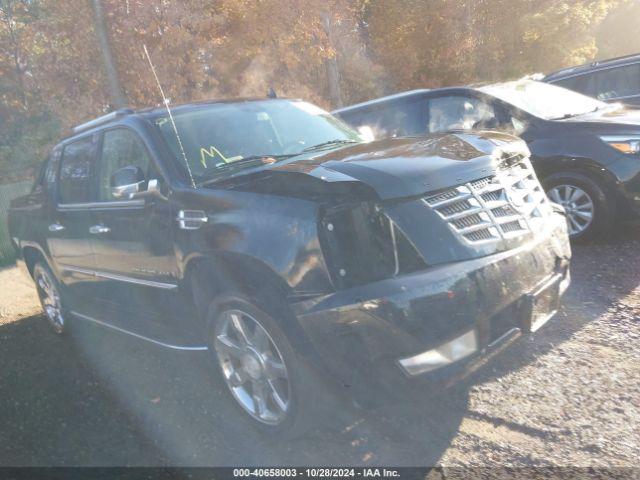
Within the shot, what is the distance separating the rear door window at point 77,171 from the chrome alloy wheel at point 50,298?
1.07m

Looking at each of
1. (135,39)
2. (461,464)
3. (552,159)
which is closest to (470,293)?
(461,464)

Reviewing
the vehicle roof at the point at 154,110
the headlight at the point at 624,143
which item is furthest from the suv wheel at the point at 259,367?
the headlight at the point at 624,143

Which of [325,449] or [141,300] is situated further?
[141,300]

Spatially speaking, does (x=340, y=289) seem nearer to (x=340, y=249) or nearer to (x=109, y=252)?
(x=340, y=249)

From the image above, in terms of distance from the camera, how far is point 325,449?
3049 mm

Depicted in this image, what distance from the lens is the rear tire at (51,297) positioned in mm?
5371

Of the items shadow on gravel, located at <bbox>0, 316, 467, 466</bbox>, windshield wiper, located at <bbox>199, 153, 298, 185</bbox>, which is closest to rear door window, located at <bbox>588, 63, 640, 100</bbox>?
windshield wiper, located at <bbox>199, 153, 298, 185</bbox>

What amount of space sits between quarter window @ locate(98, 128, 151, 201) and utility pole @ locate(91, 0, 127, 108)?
6.49 m

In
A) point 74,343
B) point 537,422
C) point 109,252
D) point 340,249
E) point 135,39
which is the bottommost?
point 74,343

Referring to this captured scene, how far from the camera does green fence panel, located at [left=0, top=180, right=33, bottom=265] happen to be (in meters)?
10.4

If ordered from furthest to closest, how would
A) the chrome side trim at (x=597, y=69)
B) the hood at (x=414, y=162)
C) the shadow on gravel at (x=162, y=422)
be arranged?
the chrome side trim at (x=597, y=69)
the shadow on gravel at (x=162, y=422)
the hood at (x=414, y=162)

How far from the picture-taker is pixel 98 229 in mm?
4219

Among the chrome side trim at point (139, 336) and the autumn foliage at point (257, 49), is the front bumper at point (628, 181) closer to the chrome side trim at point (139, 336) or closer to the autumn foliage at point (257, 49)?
the chrome side trim at point (139, 336)

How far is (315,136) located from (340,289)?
1866 mm
